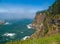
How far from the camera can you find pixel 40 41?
60.7ft

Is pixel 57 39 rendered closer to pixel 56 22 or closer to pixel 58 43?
pixel 58 43

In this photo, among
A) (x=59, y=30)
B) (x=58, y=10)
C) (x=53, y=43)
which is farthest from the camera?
(x=58, y=10)

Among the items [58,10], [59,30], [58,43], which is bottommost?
[58,43]

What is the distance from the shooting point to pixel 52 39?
18797mm

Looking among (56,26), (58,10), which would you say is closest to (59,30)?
(56,26)

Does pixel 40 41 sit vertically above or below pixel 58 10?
below

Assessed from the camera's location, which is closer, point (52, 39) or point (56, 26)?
point (52, 39)

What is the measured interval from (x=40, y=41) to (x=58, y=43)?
4.94 ft

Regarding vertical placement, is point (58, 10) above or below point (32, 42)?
above

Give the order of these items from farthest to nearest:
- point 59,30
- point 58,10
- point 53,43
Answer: point 58,10
point 59,30
point 53,43

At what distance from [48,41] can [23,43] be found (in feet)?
6.88

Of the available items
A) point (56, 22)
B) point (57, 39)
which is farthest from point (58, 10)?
point (57, 39)

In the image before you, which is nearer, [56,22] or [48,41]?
[48,41]

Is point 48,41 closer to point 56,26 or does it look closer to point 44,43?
point 44,43
